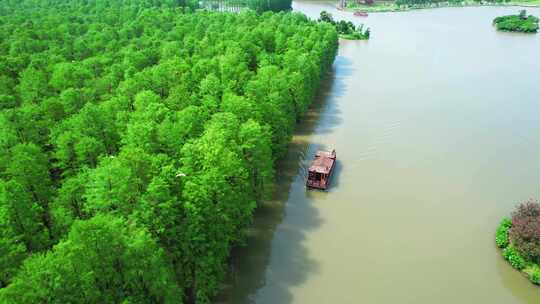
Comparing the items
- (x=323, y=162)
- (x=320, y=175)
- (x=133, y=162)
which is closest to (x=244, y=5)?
(x=323, y=162)

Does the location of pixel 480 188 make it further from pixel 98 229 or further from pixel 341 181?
pixel 98 229

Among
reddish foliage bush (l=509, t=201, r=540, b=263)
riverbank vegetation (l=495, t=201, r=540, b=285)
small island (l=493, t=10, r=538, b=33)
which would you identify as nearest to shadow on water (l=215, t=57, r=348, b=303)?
riverbank vegetation (l=495, t=201, r=540, b=285)

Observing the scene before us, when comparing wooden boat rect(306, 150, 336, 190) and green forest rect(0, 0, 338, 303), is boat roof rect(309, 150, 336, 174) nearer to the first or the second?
wooden boat rect(306, 150, 336, 190)

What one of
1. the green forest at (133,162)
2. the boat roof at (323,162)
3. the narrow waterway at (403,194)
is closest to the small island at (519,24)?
the narrow waterway at (403,194)

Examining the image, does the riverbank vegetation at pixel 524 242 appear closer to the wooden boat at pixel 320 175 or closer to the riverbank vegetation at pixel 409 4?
the wooden boat at pixel 320 175

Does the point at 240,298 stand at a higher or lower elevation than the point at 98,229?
lower

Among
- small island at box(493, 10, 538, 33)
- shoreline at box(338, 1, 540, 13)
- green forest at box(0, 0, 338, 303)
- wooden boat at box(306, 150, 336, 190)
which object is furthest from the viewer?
shoreline at box(338, 1, 540, 13)

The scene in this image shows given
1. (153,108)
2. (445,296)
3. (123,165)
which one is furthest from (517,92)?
(123,165)

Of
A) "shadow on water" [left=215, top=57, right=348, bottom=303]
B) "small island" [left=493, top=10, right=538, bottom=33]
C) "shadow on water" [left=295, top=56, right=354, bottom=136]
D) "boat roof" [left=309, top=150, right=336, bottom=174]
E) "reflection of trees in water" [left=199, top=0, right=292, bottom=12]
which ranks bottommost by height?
"shadow on water" [left=215, top=57, right=348, bottom=303]
